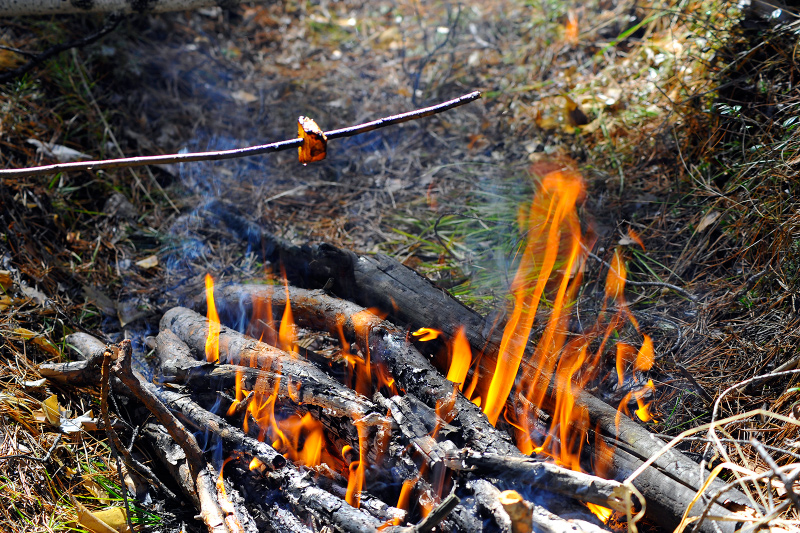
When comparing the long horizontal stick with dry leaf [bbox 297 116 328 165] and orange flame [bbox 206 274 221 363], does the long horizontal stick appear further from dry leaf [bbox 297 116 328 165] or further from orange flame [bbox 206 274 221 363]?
orange flame [bbox 206 274 221 363]

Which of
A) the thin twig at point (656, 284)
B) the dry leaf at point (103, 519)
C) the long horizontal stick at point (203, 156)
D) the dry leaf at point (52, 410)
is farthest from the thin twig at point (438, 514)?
the dry leaf at point (52, 410)

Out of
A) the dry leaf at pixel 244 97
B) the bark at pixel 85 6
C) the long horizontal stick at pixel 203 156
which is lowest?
the dry leaf at pixel 244 97

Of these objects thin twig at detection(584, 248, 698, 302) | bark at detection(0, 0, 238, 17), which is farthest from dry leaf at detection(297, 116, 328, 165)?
bark at detection(0, 0, 238, 17)

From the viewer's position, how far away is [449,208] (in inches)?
143

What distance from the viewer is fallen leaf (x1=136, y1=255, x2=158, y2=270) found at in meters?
3.27

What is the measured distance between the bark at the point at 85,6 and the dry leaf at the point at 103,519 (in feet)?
9.69

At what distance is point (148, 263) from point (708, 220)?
328cm

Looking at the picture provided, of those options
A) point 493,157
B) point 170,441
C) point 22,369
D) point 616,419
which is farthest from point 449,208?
point 22,369

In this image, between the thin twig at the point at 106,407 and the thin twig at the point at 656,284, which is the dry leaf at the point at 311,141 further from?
the thin twig at the point at 656,284

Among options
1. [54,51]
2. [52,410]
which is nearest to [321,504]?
[52,410]

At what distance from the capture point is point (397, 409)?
1.92 meters

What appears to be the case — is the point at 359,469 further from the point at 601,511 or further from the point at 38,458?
the point at 38,458

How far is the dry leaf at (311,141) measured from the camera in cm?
136

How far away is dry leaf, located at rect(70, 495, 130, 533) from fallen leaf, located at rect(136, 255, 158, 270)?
5.10 ft
